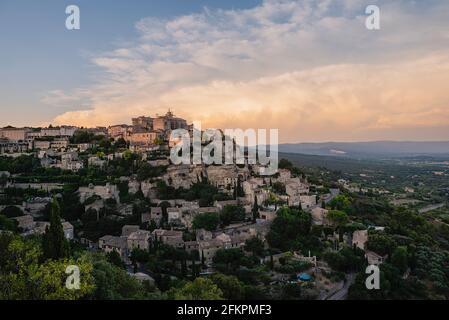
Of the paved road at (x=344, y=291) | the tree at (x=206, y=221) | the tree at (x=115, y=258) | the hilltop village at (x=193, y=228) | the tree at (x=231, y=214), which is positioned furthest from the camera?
the tree at (x=231, y=214)

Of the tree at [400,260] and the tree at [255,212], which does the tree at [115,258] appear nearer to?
the tree at [255,212]

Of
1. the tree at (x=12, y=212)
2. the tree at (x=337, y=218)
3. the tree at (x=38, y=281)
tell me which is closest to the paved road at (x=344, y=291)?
the tree at (x=337, y=218)

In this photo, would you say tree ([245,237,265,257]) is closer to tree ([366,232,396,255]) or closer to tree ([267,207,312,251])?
tree ([267,207,312,251])

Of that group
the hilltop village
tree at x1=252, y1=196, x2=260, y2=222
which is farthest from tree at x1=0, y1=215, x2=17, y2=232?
tree at x1=252, y1=196, x2=260, y2=222

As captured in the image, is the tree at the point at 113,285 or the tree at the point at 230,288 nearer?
the tree at the point at 113,285

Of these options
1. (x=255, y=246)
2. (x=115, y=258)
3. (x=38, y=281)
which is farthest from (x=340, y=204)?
(x=38, y=281)

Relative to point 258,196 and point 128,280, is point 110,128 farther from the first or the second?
point 128,280

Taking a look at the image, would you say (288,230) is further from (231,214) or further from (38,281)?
(38,281)
